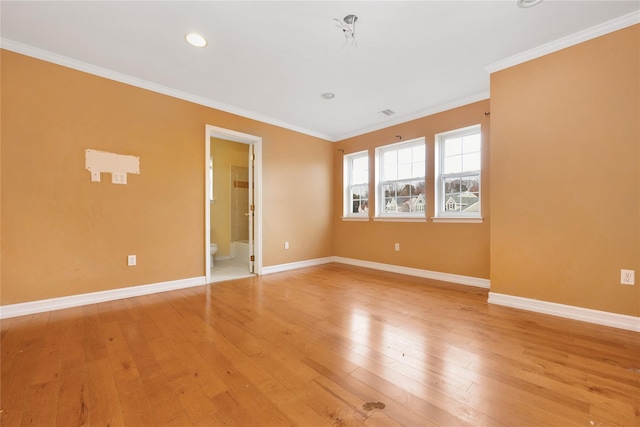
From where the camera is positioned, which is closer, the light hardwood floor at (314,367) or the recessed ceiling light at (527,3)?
the light hardwood floor at (314,367)

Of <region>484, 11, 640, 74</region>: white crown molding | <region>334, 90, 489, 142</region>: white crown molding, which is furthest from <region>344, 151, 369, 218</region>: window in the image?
<region>484, 11, 640, 74</region>: white crown molding

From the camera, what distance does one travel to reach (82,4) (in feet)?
6.34

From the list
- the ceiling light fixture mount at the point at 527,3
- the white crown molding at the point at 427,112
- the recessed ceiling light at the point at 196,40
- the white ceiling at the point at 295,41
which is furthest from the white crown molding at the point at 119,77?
the ceiling light fixture mount at the point at 527,3

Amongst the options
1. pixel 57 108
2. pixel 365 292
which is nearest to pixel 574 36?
pixel 365 292

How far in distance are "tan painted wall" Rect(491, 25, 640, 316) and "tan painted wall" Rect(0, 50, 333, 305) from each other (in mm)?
3568

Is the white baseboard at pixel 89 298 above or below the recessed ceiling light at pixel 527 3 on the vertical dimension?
below

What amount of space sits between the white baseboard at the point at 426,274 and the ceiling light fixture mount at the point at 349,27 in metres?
3.19

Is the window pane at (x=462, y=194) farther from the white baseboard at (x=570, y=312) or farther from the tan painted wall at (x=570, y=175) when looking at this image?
the white baseboard at (x=570, y=312)

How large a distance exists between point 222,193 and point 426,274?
14.6 ft

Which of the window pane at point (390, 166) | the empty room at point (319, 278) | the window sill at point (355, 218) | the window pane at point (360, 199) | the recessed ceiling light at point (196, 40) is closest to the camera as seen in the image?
the empty room at point (319, 278)

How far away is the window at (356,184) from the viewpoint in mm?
4961

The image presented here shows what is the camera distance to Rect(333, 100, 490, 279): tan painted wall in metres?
3.37

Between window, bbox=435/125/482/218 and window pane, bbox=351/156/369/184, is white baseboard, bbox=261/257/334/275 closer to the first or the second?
window pane, bbox=351/156/369/184

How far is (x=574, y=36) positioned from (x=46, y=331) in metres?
5.25
